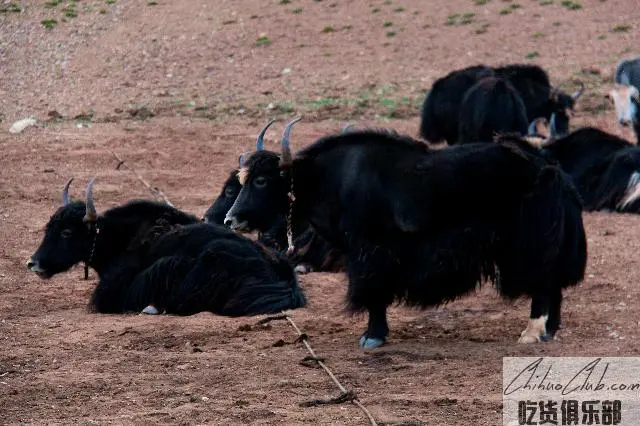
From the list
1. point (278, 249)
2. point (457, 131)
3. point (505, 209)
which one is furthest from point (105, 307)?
point (457, 131)

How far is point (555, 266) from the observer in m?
6.95

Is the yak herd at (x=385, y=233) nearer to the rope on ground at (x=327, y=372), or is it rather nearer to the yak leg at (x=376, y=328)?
the yak leg at (x=376, y=328)

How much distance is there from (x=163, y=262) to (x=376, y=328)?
1801 mm

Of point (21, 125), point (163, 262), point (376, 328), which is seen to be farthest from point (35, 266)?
point (21, 125)

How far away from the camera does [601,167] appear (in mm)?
12141

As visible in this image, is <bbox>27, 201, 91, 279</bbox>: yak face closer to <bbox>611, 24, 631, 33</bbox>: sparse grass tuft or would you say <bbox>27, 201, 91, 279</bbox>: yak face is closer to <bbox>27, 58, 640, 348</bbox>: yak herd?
<bbox>27, 58, 640, 348</bbox>: yak herd

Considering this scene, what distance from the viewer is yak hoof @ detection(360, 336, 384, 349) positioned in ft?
22.7

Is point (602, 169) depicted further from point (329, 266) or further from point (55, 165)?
point (55, 165)

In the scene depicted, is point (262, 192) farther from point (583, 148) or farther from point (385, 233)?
point (583, 148)

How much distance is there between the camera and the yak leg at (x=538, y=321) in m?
6.93

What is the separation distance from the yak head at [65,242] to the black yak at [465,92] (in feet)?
18.9

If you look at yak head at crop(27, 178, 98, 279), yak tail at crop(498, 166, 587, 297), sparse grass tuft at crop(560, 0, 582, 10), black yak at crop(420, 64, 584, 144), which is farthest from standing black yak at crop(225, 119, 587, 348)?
sparse grass tuft at crop(560, 0, 582, 10)

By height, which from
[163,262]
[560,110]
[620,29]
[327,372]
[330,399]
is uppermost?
[330,399]

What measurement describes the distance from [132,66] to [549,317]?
1351cm
